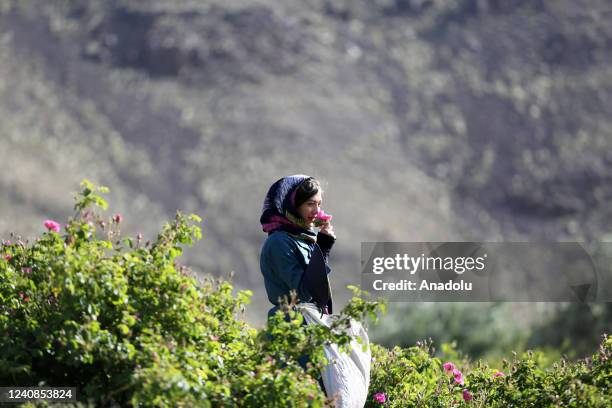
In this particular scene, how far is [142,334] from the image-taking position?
379 centimetres

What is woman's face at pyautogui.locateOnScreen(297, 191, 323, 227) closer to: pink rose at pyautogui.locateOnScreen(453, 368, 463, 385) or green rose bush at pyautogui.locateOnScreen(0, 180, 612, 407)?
green rose bush at pyautogui.locateOnScreen(0, 180, 612, 407)

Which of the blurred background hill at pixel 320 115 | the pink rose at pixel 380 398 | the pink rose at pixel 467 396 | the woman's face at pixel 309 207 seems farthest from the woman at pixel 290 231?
the blurred background hill at pixel 320 115

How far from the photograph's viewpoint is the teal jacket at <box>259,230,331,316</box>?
14.6ft

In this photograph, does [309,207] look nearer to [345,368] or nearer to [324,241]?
[324,241]

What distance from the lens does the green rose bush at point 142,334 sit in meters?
3.60

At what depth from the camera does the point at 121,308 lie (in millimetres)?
3830

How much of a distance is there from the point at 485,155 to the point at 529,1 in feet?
32.7

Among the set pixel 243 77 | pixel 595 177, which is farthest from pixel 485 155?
pixel 243 77

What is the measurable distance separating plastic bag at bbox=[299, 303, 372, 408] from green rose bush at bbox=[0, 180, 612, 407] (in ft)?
0.31

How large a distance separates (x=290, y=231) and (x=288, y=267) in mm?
193

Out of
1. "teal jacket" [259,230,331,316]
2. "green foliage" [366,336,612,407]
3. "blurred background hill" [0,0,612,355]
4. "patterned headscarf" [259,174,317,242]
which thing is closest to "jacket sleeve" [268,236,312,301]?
"teal jacket" [259,230,331,316]

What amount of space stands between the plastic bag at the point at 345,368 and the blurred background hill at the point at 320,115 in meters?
20.1

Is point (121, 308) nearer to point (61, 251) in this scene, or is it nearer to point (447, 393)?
point (61, 251)

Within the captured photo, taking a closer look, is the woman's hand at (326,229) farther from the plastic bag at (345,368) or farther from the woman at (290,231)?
the plastic bag at (345,368)
